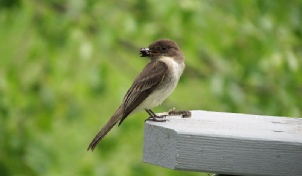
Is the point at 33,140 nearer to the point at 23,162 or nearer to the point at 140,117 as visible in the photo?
the point at 23,162

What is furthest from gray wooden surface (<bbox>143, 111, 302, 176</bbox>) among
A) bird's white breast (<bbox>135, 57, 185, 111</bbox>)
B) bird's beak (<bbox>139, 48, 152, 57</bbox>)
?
bird's beak (<bbox>139, 48, 152, 57</bbox>)

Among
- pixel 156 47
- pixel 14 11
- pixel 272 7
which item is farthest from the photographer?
pixel 14 11

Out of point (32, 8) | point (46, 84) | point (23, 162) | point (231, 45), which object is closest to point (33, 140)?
point (23, 162)

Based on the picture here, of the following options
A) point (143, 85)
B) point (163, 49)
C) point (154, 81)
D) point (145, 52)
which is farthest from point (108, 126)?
point (163, 49)

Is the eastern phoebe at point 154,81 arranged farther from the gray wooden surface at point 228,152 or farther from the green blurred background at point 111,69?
the gray wooden surface at point 228,152

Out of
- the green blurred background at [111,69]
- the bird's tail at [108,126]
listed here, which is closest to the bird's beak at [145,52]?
the bird's tail at [108,126]

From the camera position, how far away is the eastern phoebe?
5.21 m

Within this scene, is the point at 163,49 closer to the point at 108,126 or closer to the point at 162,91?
the point at 162,91

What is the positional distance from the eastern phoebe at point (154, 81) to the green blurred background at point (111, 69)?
2.84 feet

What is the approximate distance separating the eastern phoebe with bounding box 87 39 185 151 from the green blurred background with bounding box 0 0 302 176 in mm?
866

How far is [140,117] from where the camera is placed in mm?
7625

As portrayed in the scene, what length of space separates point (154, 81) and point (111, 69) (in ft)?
8.78

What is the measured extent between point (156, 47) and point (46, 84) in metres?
2.01

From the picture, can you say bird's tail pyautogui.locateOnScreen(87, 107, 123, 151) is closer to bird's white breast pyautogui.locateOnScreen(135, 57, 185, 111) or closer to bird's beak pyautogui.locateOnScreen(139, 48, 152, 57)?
bird's white breast pyautogui.locateOnScreen(135, 57, 185, 111)
